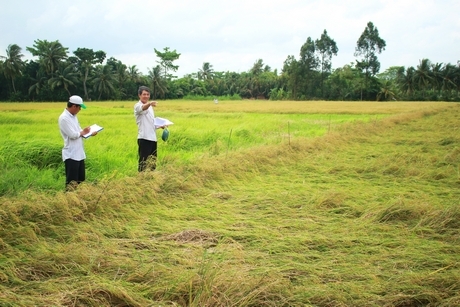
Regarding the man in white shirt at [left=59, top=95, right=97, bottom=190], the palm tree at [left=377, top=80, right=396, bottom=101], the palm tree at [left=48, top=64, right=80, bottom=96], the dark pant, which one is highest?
the palm tree at [left=48, top=64, right=80, bottom=96]

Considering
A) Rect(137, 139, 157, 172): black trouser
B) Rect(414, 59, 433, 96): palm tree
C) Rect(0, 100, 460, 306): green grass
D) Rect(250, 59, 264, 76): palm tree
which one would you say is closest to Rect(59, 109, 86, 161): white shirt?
Rect(0, 100, 460, 306): green grass

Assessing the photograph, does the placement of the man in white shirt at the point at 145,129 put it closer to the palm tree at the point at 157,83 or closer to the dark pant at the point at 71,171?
the dark pant at the point at 71,171

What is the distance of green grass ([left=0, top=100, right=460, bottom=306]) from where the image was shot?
77.5 inches

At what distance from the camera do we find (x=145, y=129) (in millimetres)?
4566

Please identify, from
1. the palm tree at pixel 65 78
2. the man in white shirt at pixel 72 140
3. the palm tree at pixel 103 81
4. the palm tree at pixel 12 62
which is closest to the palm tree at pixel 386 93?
the palm tree at pixel 103 81

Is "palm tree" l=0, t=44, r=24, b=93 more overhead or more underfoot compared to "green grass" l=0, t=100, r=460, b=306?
more overhead

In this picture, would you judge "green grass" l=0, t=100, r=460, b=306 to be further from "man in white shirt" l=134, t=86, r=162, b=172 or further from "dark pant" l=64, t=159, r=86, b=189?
"dark pant" l=64, t=159, r=86, b=189

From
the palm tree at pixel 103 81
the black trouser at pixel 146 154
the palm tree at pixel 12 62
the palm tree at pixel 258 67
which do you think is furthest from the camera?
the palm tree at pixel 258 67

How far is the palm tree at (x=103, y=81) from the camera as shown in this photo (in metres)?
39.3

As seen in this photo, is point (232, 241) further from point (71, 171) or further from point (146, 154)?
point (146, 154)

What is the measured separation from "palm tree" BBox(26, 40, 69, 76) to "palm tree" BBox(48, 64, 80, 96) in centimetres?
78

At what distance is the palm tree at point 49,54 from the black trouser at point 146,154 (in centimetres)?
3685

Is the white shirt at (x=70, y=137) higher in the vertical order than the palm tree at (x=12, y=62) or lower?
lower

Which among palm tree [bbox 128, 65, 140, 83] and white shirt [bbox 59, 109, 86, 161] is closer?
white shirt [bbox 59, 109, 86, 161]
